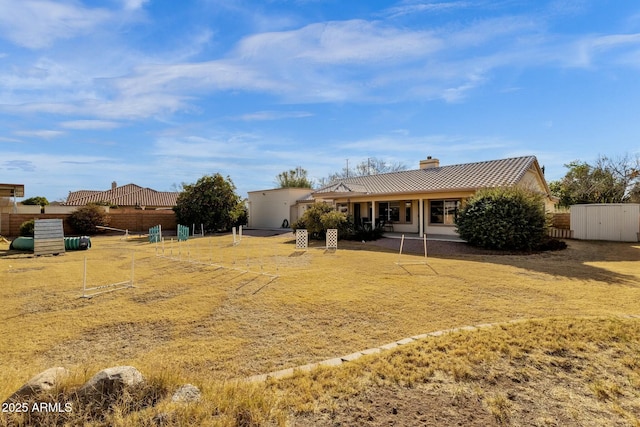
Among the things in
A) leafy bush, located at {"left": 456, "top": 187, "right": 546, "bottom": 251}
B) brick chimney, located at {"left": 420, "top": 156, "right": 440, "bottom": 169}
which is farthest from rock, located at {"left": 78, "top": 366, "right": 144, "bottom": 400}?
brick chimney, located at {"left": 420, "top": 156, "right": 440, "bottom": 169}

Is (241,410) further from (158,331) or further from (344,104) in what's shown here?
(344,104)

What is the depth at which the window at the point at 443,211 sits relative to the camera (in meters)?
17.7

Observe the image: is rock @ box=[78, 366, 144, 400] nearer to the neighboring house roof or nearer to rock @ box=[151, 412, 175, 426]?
rock @ box=[151, 412, 175, 426]

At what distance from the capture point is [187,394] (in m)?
2.79

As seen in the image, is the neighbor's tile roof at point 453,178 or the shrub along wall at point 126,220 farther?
the shrub along wall at point 126,220

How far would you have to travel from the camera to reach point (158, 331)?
191 inches

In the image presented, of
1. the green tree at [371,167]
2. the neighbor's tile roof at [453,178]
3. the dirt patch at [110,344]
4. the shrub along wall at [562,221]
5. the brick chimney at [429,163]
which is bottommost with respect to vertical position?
the dirt patch at [110,344]

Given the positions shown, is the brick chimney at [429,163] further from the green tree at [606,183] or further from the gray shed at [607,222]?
the green tree at [606,183]

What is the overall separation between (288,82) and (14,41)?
32.5ft

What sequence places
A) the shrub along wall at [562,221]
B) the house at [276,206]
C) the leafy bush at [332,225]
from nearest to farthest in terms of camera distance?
the shrub along wall at [562,221], the leafy bush at [332,225], the house at [276,206]

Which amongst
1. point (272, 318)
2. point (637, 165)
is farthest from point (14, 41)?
point (637, 165)

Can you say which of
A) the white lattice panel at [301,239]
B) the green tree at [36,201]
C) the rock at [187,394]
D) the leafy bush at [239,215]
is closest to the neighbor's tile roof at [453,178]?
the white lattice panel at [301,239]

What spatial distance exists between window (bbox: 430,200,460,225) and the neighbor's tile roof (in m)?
1.19

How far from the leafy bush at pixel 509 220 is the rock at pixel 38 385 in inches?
532
